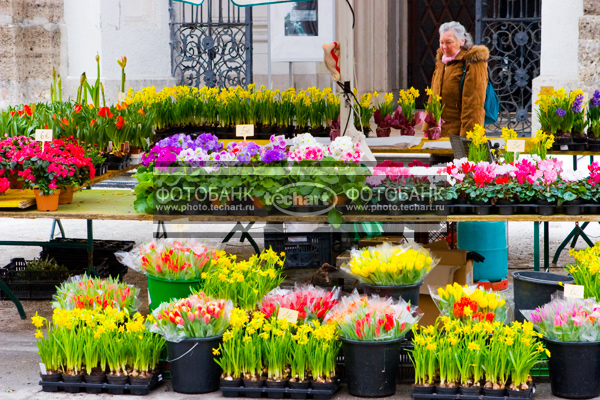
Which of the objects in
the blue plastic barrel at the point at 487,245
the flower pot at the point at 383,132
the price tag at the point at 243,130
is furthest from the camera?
the flower pot at the point at 383,132

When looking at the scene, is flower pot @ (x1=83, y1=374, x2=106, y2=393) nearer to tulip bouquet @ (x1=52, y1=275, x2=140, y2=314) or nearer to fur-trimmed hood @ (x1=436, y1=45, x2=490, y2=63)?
tulip bouquet @ (x1=52, y1=275, x2=140, y2=314)

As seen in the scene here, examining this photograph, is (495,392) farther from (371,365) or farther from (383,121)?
(383,121)

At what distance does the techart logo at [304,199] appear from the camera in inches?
187

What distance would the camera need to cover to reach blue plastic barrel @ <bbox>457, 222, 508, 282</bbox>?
5.97 metres

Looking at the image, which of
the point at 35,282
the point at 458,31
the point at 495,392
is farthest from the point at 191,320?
the point at 458,31

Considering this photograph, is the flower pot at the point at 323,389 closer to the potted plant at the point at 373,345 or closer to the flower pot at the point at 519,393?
the potted plant at the point at 373,345

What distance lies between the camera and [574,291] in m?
4.09

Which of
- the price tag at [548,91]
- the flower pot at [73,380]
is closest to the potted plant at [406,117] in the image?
the price tag at [548,91]

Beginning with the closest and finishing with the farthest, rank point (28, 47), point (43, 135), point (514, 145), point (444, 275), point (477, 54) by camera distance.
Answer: point (444, 275), point (43, 135), point (514, 145), point (477, 54), point (28, 47)

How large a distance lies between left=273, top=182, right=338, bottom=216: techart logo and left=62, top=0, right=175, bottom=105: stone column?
20.3 ft

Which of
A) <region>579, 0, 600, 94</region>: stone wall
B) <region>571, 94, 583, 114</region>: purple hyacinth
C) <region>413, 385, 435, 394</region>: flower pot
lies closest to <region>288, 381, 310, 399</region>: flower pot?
<region>413, 385, 435, 394</region>: flower pot

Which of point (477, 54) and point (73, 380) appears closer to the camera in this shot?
point (73, 380)

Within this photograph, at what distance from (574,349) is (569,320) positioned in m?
0.13

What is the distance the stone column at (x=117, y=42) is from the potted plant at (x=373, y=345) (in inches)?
283
